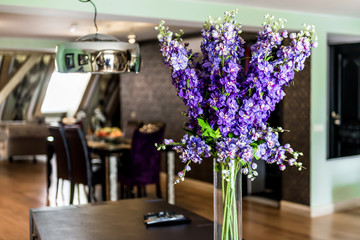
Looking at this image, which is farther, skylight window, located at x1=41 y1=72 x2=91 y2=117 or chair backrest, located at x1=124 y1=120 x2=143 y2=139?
skylight window, located at x1=41 y1=72 x2=91 y2=117

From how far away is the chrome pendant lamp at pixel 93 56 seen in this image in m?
2.25

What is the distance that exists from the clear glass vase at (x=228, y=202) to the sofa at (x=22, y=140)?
9.51 meters

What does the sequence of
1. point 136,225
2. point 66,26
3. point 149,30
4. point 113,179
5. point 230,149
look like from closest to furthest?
point 230,149 → point 136,225 → point 113,179 → point 66,26 → point 149,30

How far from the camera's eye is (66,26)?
6723mm

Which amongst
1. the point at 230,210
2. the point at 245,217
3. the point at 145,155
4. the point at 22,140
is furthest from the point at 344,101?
the point at 22,140

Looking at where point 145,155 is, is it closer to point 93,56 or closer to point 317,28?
point 317,28

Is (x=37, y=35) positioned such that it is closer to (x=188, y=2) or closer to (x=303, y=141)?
(x=188, y=2)

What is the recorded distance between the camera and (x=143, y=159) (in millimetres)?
5852

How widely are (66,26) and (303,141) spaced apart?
3371 millimetres

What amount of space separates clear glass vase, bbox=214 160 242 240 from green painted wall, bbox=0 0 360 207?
2917 millimetres

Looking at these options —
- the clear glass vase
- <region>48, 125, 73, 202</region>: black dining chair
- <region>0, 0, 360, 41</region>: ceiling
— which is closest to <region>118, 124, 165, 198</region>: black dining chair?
<region>48, 125, 73, 202</region>: black dining chair

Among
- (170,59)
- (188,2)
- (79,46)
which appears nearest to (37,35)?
(188,2)

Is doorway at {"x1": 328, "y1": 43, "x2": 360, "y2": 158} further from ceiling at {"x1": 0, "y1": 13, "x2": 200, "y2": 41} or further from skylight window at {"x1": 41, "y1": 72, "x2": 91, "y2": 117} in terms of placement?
skylight window at {"x1": 41, "y1": 72, "x2": 91, "y2": 117}

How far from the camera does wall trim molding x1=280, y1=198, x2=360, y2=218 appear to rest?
19.4ft
